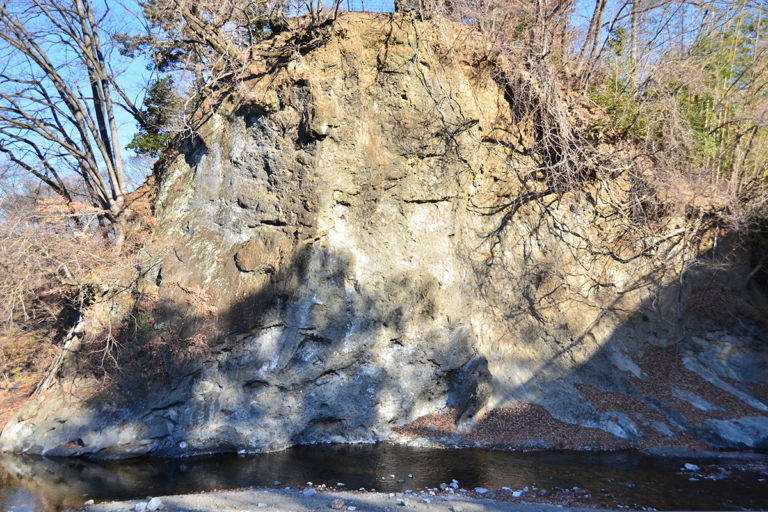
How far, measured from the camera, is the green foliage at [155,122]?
17453 millimetres

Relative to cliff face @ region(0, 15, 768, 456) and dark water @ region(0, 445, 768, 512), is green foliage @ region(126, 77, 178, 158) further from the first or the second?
dark water @ region(0, 445, 768, 512)

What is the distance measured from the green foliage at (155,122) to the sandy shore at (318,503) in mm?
12630

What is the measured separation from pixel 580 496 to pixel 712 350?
29.5 ft

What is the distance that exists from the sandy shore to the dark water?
0.92 m

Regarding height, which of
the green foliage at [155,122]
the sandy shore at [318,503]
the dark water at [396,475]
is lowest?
the dark water at [396,475]

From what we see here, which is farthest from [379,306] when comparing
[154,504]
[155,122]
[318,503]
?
[155,122]

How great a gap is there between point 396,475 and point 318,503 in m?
2.50

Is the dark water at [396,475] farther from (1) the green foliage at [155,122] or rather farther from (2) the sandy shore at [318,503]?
(1) the green foliage at [155,122]

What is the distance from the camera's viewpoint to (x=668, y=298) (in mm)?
16062

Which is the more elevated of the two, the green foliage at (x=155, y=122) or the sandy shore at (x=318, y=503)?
the green foliage at (x=155, y=122)

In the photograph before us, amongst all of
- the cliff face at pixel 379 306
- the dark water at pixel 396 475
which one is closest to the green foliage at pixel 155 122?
the cliff face at pixel 379 306

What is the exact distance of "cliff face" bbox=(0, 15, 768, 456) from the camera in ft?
41.2

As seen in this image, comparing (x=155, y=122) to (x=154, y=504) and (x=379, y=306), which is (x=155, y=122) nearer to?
(x=379, y=306)

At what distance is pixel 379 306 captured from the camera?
1363 centimetres
